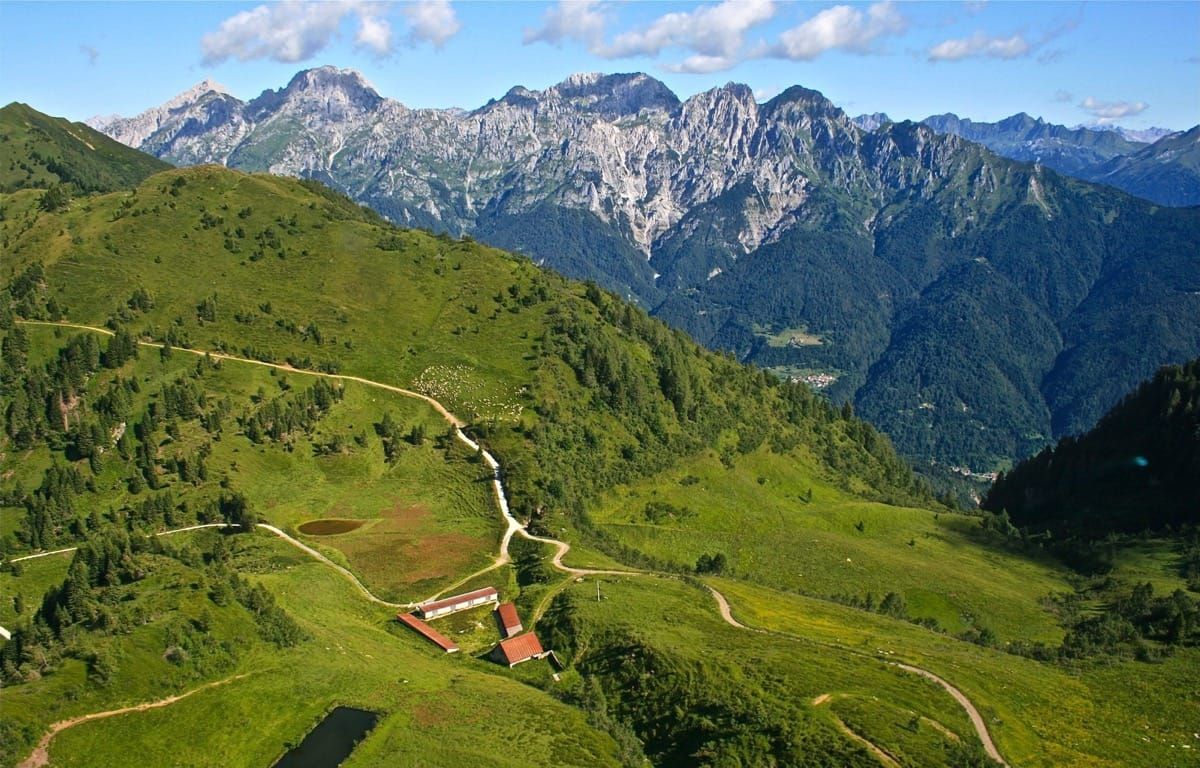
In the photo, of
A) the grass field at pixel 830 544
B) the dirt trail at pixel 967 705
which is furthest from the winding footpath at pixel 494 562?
the grass field at pixel 830 544

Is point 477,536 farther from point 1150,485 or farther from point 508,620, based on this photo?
point 1150,485

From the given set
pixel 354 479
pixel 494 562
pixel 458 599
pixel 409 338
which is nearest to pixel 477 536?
pixel 494 562

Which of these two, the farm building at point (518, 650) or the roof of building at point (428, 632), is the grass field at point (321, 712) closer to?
the farm building at point (518, 650)

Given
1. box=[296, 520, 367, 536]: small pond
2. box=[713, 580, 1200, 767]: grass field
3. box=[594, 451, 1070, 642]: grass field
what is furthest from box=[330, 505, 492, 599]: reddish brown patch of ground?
box=[713, 580, 1200, 767]: grass field

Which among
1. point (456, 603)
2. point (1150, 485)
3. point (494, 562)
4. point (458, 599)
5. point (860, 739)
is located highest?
point (458, 599)

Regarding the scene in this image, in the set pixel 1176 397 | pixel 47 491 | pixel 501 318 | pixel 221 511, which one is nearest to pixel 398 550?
pixel 221 511

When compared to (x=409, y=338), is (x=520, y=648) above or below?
below
